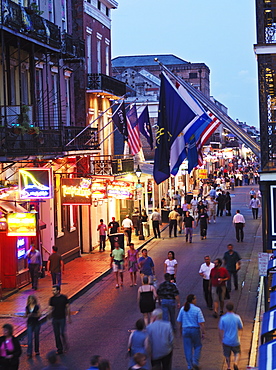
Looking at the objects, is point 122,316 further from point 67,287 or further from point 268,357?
point 268,357

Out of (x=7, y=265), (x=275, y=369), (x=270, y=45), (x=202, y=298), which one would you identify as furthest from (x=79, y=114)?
(x=275, y=369)

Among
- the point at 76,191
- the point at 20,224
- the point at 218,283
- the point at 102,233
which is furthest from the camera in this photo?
the point at 102,233

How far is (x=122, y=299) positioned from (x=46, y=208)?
23.9 ft

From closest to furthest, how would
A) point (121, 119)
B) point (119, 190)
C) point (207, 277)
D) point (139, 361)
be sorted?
point (139, 361) < point (207, 277) < point (121, 119) < point (119, 190)

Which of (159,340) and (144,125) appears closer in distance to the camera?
(159,340)

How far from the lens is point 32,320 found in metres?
16.2

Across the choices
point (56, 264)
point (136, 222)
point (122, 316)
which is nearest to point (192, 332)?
point (122, 316)

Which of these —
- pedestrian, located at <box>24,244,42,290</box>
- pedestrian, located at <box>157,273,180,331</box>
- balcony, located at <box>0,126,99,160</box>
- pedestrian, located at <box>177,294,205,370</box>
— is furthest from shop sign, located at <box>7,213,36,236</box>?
pedestrian, located at <box>177,294,205,370</box>

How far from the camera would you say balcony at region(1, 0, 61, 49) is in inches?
880

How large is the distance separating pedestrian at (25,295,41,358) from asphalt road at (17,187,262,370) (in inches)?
12.5

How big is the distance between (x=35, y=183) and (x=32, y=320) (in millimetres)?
8298

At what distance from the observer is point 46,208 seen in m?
29.0

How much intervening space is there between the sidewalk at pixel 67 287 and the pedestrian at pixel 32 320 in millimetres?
1989

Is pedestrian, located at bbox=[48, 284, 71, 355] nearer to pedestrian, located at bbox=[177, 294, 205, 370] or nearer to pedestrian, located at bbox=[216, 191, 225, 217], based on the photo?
pedestrian, located at bbox=[177, 294, 205, 370]
